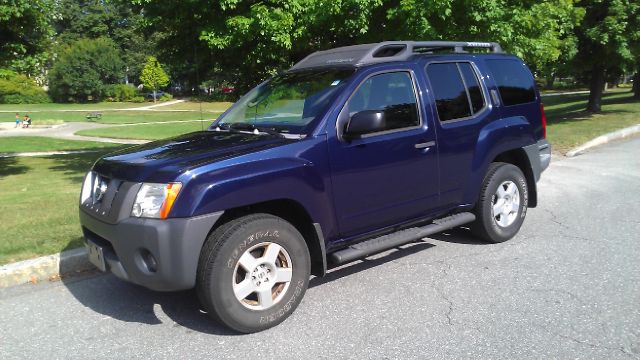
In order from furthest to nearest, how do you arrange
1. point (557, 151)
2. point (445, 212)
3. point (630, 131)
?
1. point (630, 131)
2. point (557, 151)
3. point (445, 212)

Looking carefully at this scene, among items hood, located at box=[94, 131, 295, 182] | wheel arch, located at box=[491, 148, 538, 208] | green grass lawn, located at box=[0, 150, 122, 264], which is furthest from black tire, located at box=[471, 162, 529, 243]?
green grass lawn, located at box=[0, 150, 122, 264]

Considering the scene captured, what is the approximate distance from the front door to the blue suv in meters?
0.01

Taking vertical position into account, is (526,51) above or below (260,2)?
below

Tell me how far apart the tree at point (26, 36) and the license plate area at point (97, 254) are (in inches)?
250

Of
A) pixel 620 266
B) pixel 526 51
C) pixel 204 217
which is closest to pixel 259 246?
pixel 204 217

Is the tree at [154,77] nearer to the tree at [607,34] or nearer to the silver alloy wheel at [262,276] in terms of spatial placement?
the tree at [607,34]

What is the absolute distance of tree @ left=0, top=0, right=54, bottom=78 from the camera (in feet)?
29.8

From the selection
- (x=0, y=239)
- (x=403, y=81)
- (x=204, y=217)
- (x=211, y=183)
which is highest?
(x=403, y=81)

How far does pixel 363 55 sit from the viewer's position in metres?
4.72

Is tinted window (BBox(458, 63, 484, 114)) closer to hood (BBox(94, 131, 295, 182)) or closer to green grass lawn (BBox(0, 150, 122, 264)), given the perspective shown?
hood (BBox(94, 131, 295, 182))

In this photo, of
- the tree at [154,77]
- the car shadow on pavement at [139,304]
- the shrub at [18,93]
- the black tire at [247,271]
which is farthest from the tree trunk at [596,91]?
the shrub at [18,93]

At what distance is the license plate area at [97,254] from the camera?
3.80 meters

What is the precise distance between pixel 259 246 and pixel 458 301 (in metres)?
1.61

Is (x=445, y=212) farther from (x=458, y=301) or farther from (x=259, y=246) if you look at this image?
(x=259, y=246)
